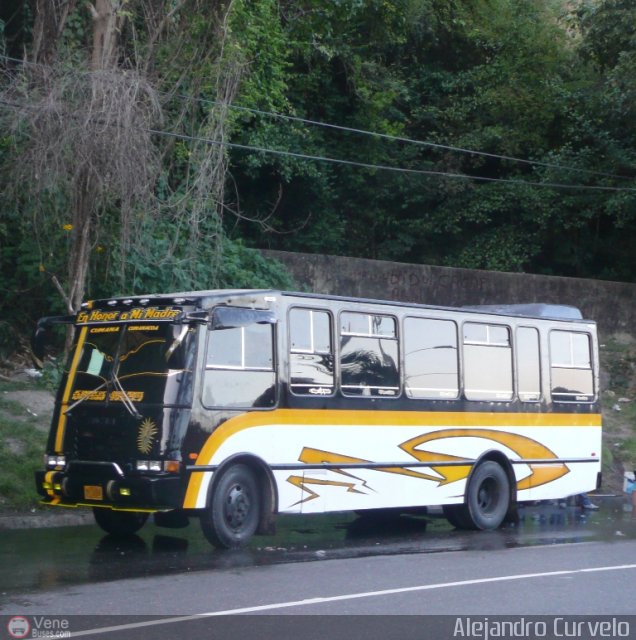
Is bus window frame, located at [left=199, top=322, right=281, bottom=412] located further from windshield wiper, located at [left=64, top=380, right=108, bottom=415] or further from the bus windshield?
windshield wiper, located at [left=64, top=380, right=108, bottom=415]

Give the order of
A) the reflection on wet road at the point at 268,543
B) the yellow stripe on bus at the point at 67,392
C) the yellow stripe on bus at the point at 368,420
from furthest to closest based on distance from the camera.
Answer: the yellow stripe on bus at the point at 67,392
the yellow stripe on bus at the point at 368,420
the reflection on wet road at the point at 268,543

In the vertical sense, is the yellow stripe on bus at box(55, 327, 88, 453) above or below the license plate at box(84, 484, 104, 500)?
above

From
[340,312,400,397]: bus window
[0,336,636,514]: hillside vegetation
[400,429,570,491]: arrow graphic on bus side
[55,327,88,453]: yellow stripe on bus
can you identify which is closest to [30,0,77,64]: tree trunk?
[0,336,636,514]: hillside vegetation

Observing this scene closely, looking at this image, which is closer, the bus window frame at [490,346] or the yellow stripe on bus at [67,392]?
the yellow stripe on bus at [67,392]

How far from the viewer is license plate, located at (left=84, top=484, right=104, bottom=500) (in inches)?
436

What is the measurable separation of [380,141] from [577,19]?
224 inches

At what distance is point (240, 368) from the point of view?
1173cm

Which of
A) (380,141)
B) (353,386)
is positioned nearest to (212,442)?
(353,386)

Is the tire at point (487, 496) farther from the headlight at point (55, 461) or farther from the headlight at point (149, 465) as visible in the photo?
the headlight at point (55, 461)

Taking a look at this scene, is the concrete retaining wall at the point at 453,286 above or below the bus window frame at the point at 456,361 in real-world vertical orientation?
above

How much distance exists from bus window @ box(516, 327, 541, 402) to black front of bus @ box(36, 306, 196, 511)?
19.6 feet

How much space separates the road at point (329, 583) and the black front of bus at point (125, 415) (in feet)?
2.27

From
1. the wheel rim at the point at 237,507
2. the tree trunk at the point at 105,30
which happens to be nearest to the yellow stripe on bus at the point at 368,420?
the wheel rim at the point at 237,507

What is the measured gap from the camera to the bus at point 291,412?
36.6 feet
